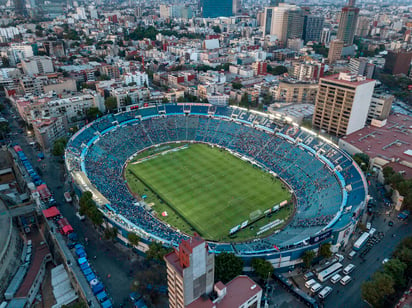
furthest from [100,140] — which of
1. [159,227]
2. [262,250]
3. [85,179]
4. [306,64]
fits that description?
[306,64]

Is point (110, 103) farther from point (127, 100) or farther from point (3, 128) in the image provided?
point (3, 128)

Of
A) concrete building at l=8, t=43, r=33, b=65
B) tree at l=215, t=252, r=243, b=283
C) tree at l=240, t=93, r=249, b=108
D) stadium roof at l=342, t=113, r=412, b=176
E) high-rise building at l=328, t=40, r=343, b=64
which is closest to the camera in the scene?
tree at l=215, t=252, r=243, b=283

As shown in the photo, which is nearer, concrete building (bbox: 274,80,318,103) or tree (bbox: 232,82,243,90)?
concrete building (bbox: 274,80,318,103)

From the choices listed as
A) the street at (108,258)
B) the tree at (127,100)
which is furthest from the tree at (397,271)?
the tree at (127,100)

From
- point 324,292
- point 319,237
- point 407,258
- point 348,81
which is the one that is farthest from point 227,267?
point 348,81

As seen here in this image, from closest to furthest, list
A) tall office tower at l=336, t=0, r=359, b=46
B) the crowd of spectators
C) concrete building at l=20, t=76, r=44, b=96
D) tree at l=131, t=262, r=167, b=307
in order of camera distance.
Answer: tree at l=131, t=262, r=167, b=307 < the crowd of spectators < concrete building at l=20, t=76, r=44, b=96 < tall office tower at l=336, t=0, r=359, b=46

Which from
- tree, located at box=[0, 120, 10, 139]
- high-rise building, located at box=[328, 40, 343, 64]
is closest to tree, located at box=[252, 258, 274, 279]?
tree, located at box=[0, 120, 10, 139]

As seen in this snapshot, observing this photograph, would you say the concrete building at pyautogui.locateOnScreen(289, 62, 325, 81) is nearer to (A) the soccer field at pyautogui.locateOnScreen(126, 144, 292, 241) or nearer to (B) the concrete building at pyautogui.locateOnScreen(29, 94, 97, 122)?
(A) the soccer field at pyautogui.locateOnScreen(126, 144, 292, 241)
